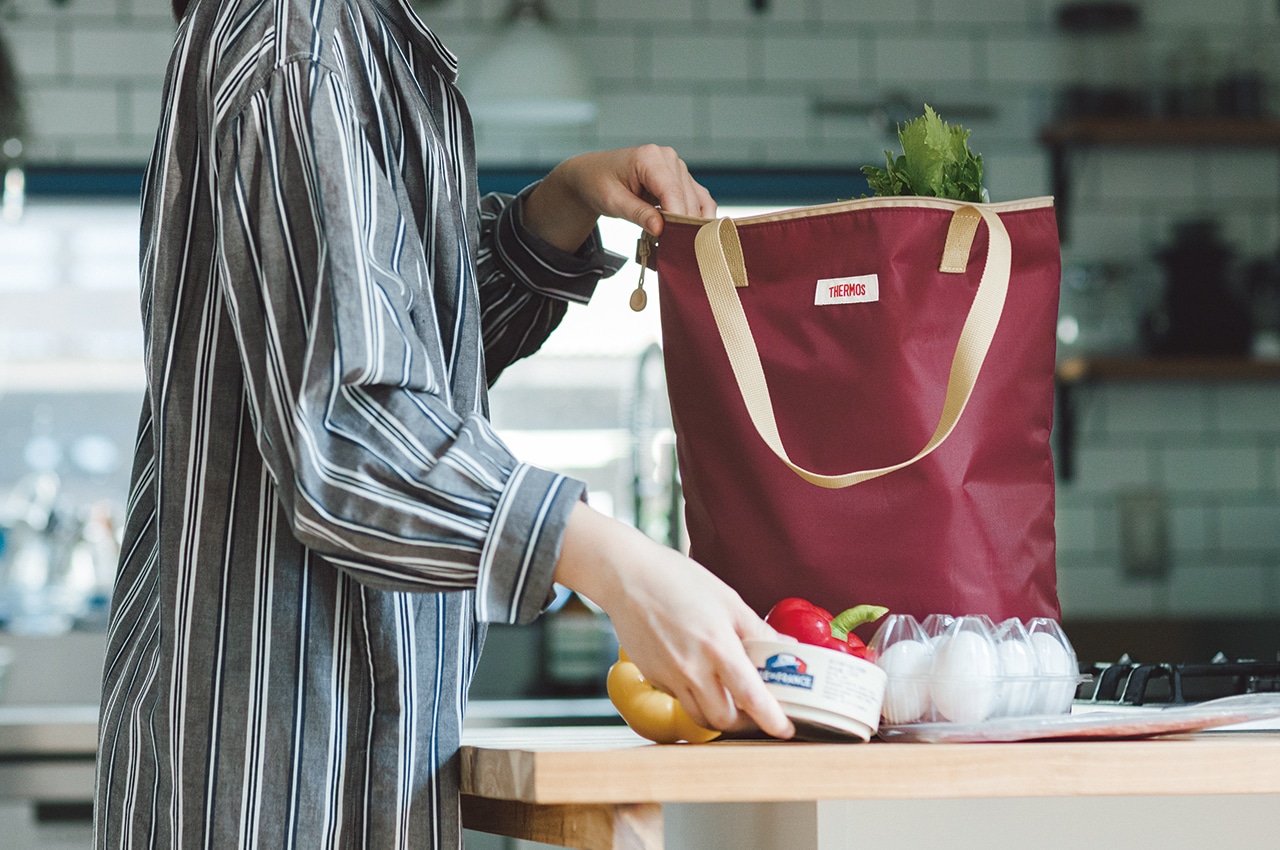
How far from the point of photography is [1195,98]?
3371 millimetres

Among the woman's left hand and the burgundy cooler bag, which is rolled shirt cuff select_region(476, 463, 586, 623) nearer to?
the burgundy cooler bag

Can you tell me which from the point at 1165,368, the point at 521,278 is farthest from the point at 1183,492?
the point at 521,278

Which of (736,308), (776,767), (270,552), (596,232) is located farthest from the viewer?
(596,232)

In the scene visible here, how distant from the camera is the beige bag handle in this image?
0.81m

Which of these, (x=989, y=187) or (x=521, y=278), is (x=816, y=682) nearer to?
(x=521, y=278)

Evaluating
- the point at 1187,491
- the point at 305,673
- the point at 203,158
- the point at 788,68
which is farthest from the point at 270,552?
the point at 1187,491

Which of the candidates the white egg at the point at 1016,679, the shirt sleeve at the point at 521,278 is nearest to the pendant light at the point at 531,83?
the shirt sleeve at the point at 521,278

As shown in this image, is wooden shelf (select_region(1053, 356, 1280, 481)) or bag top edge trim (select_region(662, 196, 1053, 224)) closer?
bag top edge trim (select_region(662, 196, 1053, 224))

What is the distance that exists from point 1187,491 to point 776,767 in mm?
3064

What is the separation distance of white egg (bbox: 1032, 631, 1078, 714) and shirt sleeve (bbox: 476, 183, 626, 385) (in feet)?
1.64

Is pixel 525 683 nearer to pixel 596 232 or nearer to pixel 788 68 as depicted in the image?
pixel 596 232

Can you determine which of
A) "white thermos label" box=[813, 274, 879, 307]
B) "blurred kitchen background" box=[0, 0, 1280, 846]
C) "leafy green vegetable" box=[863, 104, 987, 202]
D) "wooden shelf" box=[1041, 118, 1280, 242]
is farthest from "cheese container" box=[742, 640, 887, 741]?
"wooden shelf" box=[1041, 118, 1280, 242]

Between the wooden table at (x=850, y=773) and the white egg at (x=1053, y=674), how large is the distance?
0.26 ft

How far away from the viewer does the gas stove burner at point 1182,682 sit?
1.00 metres
